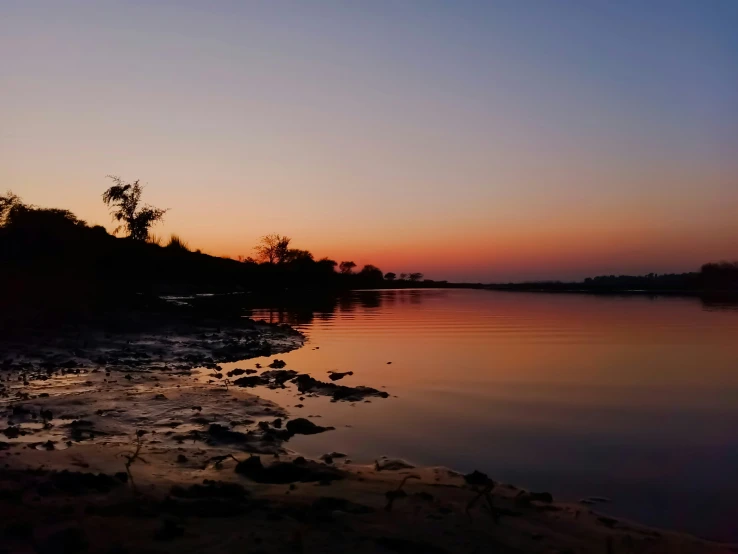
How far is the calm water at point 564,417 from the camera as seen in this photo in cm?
817

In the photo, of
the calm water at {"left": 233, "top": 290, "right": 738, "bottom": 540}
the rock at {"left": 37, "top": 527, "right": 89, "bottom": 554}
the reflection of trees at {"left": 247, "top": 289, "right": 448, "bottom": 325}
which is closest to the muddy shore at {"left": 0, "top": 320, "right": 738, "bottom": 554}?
the rock at {"left": 37, "top": 527, "right": 89, "bottom": 554}

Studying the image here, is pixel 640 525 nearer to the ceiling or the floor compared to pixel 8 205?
nearer to the floor

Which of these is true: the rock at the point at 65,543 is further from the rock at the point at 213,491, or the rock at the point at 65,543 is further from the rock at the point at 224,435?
the rock at the point at 224,435

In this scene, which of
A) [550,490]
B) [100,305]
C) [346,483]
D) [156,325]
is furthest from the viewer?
[100,305]

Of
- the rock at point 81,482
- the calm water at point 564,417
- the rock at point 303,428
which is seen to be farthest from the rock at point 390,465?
the rock at point 81,482

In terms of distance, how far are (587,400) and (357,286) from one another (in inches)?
6170

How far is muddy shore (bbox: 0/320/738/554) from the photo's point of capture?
5.40 m

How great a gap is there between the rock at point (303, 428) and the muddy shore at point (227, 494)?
3 centimetres

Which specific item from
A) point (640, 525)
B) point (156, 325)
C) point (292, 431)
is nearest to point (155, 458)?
point (292, 431)

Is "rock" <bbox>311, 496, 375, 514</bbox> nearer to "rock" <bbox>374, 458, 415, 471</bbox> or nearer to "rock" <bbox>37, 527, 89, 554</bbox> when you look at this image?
"rock" <bbox>374, 458, 415, 471</bbox>

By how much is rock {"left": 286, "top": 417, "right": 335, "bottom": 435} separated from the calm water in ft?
1.04

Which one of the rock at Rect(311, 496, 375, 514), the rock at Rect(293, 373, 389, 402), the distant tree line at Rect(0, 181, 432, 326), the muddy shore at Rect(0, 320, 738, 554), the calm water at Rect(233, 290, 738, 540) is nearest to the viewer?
the muddy shore at Rect(0, 320, 738, 554)

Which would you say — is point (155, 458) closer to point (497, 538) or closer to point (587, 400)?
point (497, 538)

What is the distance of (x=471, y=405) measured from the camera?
1326 cm
